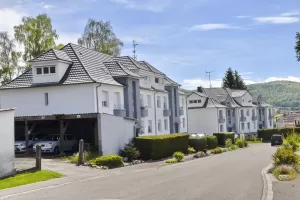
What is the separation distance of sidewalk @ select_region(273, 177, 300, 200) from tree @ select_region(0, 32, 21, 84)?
40.6 metres

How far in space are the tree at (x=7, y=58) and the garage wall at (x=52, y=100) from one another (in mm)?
11914

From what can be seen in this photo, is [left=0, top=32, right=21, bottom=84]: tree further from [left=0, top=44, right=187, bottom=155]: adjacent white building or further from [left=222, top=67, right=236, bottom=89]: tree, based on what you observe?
[left=222, top=67, right=236, bottom=89]: tree

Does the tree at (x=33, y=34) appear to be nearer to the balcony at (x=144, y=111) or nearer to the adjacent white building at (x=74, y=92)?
the adjacent white building at (x=74, y=92)

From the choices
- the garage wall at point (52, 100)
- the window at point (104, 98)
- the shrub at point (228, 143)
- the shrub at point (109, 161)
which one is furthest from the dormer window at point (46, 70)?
the shrub at point (228, 143)

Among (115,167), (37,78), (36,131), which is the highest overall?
(37,78)

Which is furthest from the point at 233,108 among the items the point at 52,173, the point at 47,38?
the point at 52,173

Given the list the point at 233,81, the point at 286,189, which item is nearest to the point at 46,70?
the point at 286,189

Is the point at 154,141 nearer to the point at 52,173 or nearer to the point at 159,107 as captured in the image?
the point at 52,173

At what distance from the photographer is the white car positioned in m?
32.2

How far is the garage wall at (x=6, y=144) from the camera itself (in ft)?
68.3

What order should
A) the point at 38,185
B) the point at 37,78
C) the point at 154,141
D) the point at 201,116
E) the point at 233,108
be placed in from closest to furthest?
the point at 38,185
the point at 154,141
the point at 37,78
the point at 201,116
the point at 233,108

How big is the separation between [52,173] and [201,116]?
189 feet

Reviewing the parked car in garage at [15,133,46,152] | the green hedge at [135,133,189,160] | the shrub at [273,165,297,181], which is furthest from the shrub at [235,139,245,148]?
the shrub at [273,165,297,181]

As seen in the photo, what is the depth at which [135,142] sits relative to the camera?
35.3m
